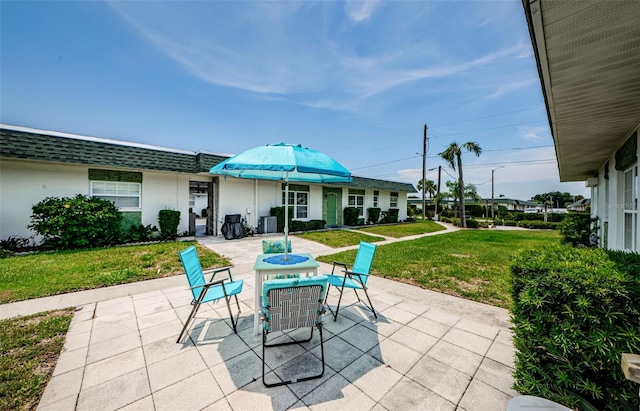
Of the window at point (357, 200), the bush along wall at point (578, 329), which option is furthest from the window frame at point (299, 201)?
the bush along wall at point (578, 329)

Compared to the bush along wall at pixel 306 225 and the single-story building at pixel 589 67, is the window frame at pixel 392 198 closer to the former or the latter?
the bush along wall at pixel 306 225

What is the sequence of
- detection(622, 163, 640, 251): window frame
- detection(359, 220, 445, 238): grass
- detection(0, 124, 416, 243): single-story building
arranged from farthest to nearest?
detection(359, 220, 445, 238): grass
detection(0, 124, 416, 243): single-story building
detection(622, 163, 640, 251): window frame

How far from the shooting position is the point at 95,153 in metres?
8.04

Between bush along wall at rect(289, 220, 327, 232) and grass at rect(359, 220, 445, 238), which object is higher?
bush along wall at rect(289, 220, 327, 232)

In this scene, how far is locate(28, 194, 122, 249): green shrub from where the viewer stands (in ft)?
23.5

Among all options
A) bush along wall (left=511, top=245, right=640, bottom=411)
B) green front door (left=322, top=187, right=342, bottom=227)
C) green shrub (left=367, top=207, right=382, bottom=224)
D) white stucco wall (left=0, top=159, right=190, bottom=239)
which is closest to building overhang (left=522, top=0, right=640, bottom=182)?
bush along wall (left=511, top=245, right=640, bottom=411)

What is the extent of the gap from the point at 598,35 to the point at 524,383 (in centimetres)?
243

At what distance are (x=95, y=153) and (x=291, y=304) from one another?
9836 mm

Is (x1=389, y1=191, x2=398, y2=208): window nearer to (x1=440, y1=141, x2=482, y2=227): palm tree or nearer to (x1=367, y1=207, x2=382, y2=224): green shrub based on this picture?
(x1=367, y1=207, x2=382, y2=224): green shrub

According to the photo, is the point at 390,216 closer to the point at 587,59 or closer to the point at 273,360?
the point at 273,360

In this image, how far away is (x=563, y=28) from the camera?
137 cm

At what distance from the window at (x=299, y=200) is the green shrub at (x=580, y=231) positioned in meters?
11.4

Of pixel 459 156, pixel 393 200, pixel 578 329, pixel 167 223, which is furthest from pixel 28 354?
pixel 459 156

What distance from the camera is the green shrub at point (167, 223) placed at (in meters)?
9.67
